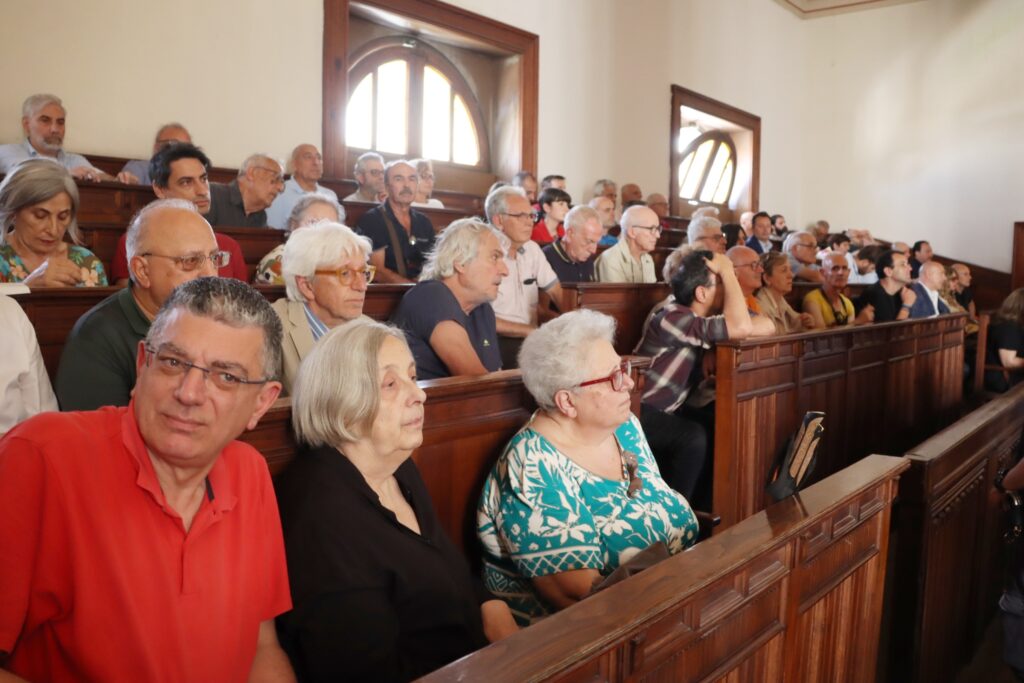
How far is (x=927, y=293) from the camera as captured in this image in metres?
6.20

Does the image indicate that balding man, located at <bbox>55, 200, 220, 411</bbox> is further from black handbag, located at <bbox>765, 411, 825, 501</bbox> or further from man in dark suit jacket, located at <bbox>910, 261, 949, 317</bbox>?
man in dark suit jacket, located at <bbox>910, 261, 949, 317</bbox>

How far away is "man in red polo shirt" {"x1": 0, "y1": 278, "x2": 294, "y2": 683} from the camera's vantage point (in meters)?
1.05

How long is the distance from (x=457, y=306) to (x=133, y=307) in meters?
1.03

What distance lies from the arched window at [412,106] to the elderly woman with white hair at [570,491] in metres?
5.43

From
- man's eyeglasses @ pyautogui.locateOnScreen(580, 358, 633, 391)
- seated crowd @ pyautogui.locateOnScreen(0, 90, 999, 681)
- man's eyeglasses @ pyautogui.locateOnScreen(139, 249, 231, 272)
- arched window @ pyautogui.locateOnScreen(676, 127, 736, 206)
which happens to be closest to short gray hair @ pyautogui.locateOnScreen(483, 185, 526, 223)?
seated crowd @ pyautogui.locateOnScreen(0, 90, 999, 681)

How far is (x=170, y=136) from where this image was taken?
4793 mm

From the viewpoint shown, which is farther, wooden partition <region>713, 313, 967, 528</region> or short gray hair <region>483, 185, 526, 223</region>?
short gray hair <region>483, 185, 526, 223</region>

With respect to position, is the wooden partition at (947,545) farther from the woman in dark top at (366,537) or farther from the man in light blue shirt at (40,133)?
the man in light blue shirt at (40,133)

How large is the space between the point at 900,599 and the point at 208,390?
1.95 meters

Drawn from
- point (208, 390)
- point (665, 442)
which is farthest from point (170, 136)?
point (208, 390)

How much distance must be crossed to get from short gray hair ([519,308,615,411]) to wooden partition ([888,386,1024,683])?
0.90m

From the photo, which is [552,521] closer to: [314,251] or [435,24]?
[314,251]

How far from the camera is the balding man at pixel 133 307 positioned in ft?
5.57

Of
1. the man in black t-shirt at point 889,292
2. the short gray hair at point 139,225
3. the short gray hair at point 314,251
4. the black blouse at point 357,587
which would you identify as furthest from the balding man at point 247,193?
Result: the man in black t-shirt at point 889,292
